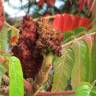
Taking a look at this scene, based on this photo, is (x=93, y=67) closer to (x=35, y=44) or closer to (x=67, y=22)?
(x=35, y=44)

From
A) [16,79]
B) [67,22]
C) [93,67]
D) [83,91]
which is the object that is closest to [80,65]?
[93,67]

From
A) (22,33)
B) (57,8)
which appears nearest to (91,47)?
(22,33)

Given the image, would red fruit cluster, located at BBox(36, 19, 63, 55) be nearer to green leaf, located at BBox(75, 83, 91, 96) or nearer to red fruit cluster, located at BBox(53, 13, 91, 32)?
green leaf, located at BBox(75, 83, 91, 96)

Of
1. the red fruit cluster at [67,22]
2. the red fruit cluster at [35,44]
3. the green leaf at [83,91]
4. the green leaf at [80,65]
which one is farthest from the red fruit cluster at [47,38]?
the red fruit cluster at [67,22]

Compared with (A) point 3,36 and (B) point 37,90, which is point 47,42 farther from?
(A) point 3,36

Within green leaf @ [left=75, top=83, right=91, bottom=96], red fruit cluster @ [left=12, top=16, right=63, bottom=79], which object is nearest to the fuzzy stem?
red fruit cluster @ [left=12, top=16, right=63, bottom=79]

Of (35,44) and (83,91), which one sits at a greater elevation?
(35,44)

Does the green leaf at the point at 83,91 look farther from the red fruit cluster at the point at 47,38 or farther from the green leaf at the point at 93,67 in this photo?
the green leaf at the point at 93,67

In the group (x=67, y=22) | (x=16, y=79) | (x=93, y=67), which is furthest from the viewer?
(x=67, y=22)
